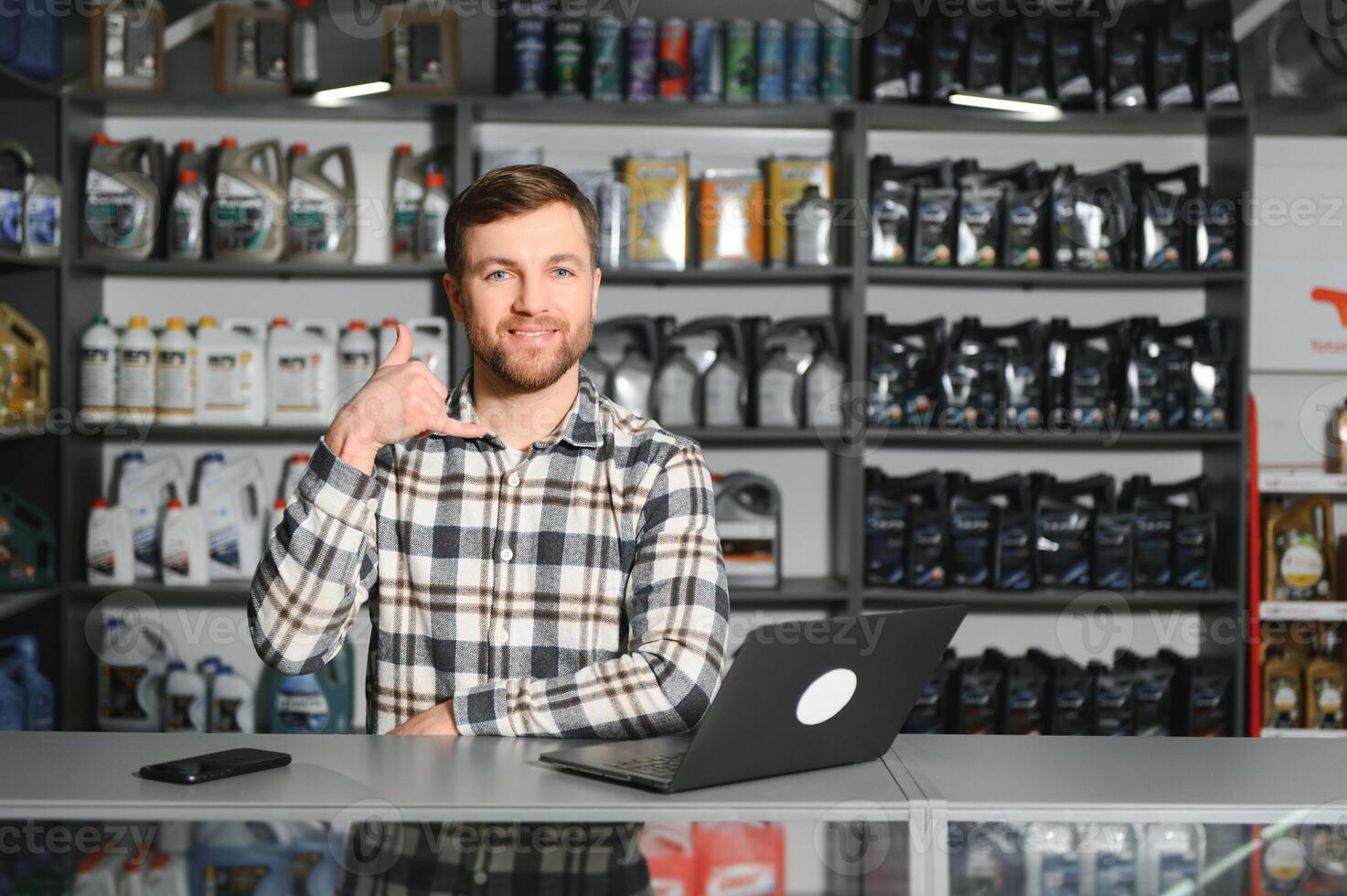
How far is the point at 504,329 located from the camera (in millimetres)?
1549

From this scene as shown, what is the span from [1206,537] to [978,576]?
0.66m

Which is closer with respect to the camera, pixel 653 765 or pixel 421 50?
pixel 653 765

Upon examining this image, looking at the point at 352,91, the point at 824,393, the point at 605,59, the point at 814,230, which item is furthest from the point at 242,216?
the point at 824,393

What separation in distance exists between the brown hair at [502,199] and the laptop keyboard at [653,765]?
0.73 meters

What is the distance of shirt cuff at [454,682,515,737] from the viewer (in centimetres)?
134

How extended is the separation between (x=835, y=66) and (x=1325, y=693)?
90.9 inches

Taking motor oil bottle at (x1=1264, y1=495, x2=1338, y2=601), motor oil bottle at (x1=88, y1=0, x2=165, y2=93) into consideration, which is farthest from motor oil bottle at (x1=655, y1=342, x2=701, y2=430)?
motor oil bottle at (x1=1264, y1=495, x2=1338, y2=601)

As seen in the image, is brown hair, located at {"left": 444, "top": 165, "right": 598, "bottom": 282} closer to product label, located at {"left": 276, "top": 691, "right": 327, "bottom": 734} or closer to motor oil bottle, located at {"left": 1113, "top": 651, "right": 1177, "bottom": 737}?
product label, located at {"left": 276, "top": 691, "right": 327, "bottom": 734}

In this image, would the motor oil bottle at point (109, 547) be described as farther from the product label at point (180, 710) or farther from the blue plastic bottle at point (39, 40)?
the blue plastic bottle at point (39, 40)

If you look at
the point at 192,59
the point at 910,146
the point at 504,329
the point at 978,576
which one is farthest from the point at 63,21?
the point at 978,576

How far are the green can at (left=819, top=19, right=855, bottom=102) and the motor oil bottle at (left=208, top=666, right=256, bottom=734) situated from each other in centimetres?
236

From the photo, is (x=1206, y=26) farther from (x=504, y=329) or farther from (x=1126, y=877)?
(x=1126, y=877)

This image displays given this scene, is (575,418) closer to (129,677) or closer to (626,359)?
(626,359)

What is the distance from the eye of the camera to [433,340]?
3.41 meters
